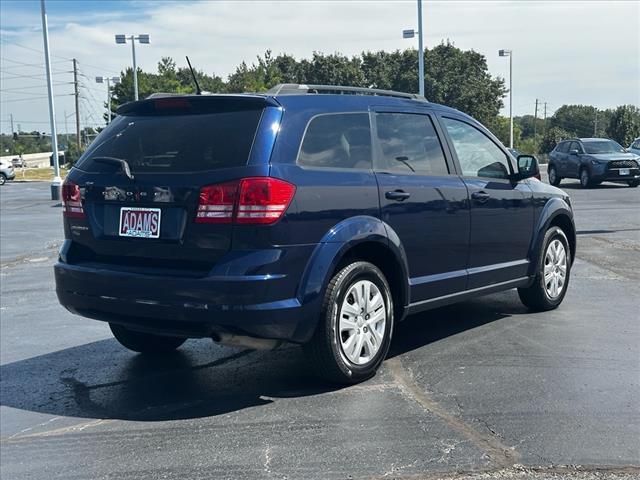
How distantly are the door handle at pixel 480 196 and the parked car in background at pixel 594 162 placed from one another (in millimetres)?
19665

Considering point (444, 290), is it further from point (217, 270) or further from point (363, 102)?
point (217, 270)

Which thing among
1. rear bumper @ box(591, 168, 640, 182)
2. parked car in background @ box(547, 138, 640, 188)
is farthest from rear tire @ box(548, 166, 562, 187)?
rear bumper @ box(591, 168, 640, 182)

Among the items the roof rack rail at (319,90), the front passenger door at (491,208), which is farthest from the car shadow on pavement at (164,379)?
the roof rack rail at (319,90)

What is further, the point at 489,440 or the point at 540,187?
the point at 540,187

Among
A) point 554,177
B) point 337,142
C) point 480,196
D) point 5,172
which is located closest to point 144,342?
point 337,142

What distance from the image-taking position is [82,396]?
16.2 feet

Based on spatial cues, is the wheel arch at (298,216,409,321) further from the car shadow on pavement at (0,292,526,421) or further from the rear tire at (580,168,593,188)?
the rear tire at (580,168,593,188)

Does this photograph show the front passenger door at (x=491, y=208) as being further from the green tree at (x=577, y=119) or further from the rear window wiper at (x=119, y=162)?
the green tree at (x=577, y=119)

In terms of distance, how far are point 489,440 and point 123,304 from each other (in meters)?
2.29

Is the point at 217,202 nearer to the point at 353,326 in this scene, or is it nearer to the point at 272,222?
the point at 272,222

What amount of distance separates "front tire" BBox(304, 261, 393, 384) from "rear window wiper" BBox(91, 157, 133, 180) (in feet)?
4.75

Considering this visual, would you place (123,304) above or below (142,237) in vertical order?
below

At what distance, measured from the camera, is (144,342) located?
577cm

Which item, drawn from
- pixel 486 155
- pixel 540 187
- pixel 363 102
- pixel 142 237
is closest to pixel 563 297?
pixel 540 187
